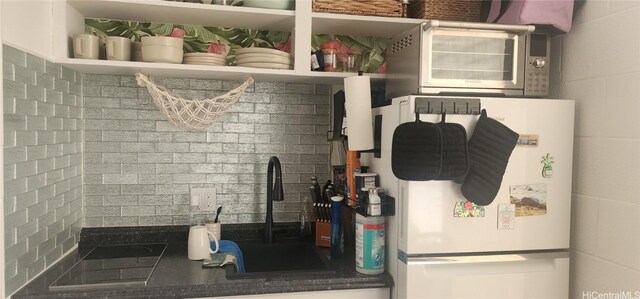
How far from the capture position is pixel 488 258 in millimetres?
1654

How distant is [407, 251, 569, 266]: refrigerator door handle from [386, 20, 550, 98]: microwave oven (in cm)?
60

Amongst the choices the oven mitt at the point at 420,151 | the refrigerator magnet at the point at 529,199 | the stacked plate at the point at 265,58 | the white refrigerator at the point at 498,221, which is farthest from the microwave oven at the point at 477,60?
the stacked plate at the point at 265,58

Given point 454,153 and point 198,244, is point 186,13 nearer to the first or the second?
point 198,244

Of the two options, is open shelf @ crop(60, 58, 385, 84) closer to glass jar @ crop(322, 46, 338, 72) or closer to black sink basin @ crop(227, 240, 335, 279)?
glass jar @ crop(322, 46, 338, 72)

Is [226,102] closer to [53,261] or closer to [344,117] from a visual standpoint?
[344,117]

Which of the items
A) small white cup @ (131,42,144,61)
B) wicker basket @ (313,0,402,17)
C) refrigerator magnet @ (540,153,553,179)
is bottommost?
refrigerator magnet @ (540,153,553,179)

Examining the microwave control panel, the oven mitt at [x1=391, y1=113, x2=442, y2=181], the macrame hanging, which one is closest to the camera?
the oven mitt at [x1=391, y1=113, x2=442, y2=181]

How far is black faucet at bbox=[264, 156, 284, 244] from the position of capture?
2131mm

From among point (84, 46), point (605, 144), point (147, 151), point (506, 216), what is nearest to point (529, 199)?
point (506, 216)

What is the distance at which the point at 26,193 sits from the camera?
1552 mm

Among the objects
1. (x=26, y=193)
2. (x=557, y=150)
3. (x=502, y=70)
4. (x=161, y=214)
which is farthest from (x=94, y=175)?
(x=557, y=150)

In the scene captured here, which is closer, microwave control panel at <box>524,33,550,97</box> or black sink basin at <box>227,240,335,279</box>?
microwave control panel at <box>524,33,550,97</box>

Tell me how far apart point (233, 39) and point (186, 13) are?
32 centimetres

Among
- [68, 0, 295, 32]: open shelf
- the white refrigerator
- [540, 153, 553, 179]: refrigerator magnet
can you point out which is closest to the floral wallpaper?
[68, 0, 295, 32]: open shelf
